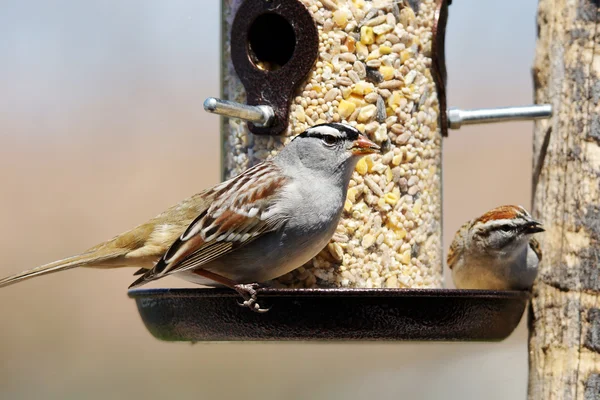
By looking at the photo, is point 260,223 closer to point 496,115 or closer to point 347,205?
point 347,205

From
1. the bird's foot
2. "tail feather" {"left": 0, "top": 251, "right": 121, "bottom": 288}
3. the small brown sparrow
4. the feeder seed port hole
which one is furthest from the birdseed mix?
"tail feather" {"left": 0, "top": 251, "right": 121, "bottom": 288}

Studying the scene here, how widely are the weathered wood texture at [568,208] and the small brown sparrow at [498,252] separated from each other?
8 centimetres

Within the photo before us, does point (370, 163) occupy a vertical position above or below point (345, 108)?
below

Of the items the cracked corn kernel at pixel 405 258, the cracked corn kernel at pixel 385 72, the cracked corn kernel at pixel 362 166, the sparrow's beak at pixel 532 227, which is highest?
the cracked corn kernel at pixel 385 72

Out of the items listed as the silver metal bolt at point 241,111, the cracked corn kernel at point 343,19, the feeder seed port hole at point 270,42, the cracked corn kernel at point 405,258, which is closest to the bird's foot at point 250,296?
the silver metal bolt at point 241,111

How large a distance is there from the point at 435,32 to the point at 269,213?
3.86 feet

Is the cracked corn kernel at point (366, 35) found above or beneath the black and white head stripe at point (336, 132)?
above

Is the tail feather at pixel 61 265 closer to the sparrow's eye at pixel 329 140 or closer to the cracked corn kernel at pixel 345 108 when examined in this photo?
the sparrow's eye at pixel 329 140

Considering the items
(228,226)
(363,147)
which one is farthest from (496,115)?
(228,226)

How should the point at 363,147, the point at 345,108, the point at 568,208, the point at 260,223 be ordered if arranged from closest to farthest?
the point at 260,223 < the point at 363,147 < the point at 345,108 < the point at 568,208

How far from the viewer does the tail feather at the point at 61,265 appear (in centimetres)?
419

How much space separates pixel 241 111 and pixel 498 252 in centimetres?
136

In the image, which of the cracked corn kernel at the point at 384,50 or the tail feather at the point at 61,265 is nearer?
the tail feather at the point at 61,265

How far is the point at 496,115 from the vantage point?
4750 millimetres
